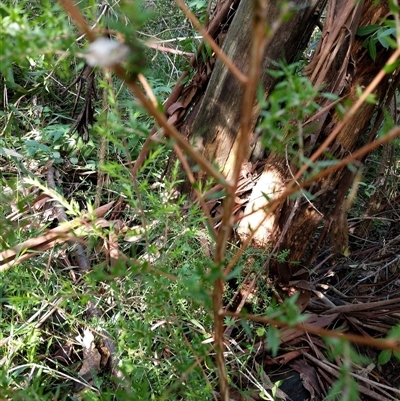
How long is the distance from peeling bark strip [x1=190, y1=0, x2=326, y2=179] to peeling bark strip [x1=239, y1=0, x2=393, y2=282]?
0.06 metres

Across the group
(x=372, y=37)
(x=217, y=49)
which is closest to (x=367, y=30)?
(x=372, y=37)

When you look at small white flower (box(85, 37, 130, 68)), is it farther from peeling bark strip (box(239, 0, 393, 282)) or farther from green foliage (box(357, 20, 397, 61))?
green foliage (box(357, 20, 397, 61))

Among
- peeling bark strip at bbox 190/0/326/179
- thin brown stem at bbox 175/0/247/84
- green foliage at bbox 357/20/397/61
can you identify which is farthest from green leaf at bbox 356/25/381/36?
thin brown stem at bbox 175/0/247/84

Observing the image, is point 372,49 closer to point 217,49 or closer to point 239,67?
point 239,67

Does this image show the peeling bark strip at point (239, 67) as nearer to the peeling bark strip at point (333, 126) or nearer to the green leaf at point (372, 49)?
the peeling bark strip at point (333, 126)

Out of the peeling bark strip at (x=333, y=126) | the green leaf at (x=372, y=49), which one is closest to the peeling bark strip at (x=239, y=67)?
the peeling bark strip at (x=333, y=126)

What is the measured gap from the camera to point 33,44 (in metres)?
0.41

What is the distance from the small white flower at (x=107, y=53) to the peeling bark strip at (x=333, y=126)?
2.36ft

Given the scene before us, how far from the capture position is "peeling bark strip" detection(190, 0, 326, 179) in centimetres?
115

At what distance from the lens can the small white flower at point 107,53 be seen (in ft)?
1.03

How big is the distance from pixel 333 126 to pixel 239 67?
282mm

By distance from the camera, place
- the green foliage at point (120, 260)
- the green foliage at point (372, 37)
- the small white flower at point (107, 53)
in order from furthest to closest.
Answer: the green foliage at point (372, 37) < the green foliage at point (120, 260) < the small white flower at point (107, 53)

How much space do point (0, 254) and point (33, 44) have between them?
2.25ft

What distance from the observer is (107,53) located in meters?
0.32
